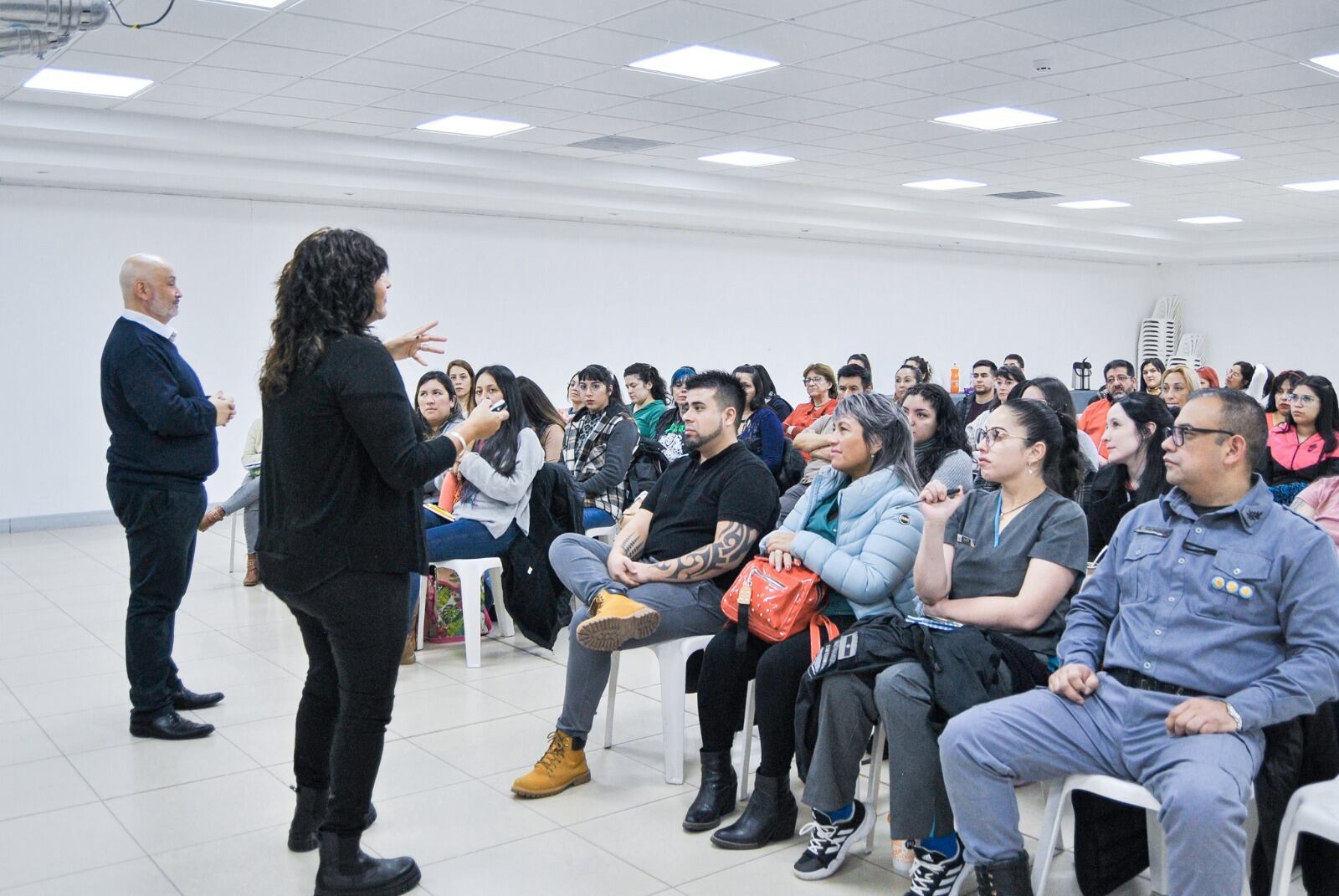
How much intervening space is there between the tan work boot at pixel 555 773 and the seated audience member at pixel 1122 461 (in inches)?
73.9

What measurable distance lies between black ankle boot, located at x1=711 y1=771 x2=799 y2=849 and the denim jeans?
198 centimetres

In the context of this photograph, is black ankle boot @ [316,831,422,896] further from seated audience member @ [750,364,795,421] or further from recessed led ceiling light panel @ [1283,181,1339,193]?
recessed led ceiling light panel @ [1283,181,1339,193]

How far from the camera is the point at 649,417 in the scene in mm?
6520

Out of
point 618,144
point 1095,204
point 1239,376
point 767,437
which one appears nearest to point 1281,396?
point 767,437

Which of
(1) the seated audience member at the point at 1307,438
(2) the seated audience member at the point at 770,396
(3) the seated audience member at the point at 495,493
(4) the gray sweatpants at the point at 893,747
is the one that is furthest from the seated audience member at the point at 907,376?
(4) the gray sweatpants at the point at 893,747

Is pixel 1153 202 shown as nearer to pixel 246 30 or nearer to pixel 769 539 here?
pixel 246 30

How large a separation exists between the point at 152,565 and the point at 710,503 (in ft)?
6.03

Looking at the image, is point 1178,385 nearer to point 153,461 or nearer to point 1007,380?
point 1007,380

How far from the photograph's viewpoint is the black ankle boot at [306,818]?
2791mm

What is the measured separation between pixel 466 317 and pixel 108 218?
316 cm

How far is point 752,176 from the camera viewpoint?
34.8ft

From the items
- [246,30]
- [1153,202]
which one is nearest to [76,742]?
[246,30]

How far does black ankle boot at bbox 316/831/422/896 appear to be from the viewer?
2.54 m

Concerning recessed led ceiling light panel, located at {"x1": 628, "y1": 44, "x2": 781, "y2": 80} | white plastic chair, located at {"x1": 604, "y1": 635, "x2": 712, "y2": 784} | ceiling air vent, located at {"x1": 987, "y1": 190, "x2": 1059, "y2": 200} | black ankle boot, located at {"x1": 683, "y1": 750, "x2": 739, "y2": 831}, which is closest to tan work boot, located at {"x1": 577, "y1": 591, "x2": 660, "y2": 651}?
white plastic chair, located at {"x1": 604, "y1": 635, "x2": 712, "y2": 784}
